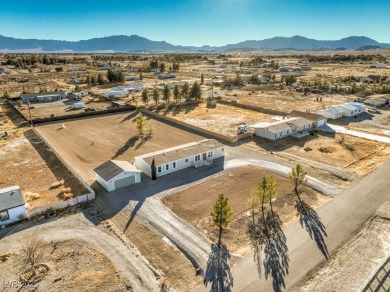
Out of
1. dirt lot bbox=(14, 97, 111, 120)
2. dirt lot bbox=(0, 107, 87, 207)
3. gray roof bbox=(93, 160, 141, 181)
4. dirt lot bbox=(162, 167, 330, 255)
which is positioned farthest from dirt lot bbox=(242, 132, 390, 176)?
dirt lot bbox=(14, 97, 111, 120)

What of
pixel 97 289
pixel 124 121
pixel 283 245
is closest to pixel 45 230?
pixel 97 289

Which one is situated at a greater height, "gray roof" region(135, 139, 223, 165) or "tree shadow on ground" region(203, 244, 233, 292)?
"gray roof" region(135, 139, 223, 165)

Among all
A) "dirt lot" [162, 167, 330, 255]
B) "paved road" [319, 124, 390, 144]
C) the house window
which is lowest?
"dirt lot" [162, 167, 330, 255]

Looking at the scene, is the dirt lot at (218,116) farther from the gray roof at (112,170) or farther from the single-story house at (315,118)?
the gray roof at (112,170)

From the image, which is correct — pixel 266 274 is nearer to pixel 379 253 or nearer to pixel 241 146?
pixel 379 253

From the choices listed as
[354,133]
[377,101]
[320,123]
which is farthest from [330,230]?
[377,101]

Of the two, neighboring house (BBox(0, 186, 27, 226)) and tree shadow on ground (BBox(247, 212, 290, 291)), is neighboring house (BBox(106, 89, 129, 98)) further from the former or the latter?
tree shadow on ground (BBox(247, 212, 290, 291))

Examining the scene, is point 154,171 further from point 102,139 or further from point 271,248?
point 102,139
